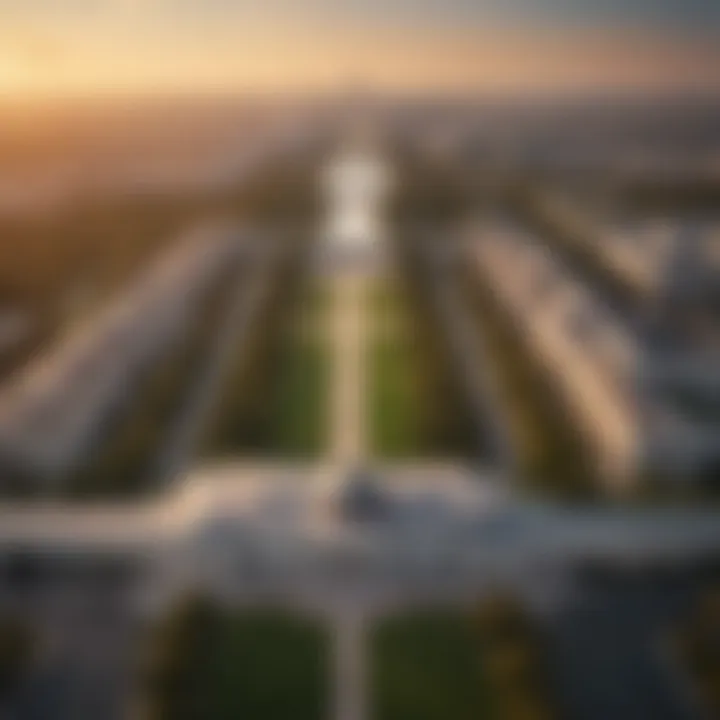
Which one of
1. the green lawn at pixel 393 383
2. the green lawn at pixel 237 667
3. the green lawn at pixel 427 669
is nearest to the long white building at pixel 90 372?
the green lawn at pixel 393 383

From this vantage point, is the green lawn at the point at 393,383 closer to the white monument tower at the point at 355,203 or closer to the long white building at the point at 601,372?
the long white building at the point at 601,372

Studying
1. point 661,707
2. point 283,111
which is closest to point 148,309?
point 661,707

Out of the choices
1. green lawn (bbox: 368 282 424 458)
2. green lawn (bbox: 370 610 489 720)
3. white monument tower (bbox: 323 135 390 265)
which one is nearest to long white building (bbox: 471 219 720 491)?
green lawn (bbox: 368 282 424 458)

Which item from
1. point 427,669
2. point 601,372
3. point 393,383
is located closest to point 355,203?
point 393,383

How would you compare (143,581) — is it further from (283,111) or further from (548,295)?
(283,111)

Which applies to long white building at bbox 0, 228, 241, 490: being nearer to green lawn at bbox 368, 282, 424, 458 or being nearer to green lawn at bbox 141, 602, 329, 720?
green lawn at bbox 368, 282, 424, 458

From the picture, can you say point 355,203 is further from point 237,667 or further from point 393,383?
point 237,667
